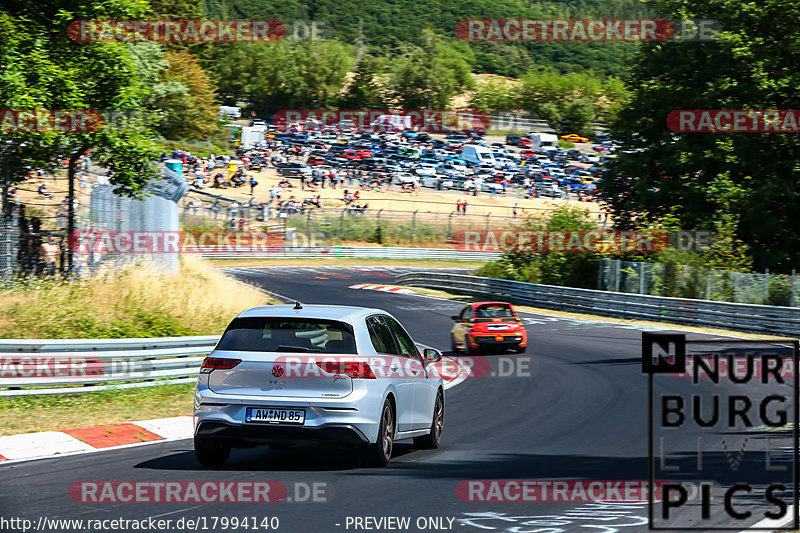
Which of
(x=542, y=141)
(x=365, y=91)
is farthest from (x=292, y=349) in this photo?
(x=365, y=91)

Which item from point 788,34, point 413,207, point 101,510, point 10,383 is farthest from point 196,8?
point 101,510

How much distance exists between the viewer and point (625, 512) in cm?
775

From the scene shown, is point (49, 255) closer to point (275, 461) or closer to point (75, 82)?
point (75, 82)

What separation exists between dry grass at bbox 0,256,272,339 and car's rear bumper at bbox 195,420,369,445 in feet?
31.4

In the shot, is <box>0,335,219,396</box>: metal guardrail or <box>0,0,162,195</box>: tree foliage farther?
<box>0,0,162,195</box>: tree foliage

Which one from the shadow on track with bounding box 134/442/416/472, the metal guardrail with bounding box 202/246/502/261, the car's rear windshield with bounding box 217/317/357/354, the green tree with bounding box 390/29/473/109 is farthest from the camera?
the green tree with bounding box 390/29/473/109

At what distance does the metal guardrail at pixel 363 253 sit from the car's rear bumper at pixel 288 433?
4805 centimetres

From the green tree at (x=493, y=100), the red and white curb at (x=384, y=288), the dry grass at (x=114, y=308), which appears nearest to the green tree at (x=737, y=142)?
the red and white curb at (x=384, y=288)

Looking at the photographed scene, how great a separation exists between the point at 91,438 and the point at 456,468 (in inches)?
183

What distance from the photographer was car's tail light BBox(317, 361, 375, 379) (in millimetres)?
8859

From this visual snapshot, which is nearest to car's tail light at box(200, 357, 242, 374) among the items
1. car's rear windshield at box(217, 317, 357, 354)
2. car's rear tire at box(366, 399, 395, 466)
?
car's rear windshield at box(217, 317, 357, 354)

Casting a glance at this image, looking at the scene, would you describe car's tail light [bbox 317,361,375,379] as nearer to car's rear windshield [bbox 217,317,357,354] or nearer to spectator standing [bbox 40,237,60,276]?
car's rear windshield [bbox 217,317,357,354]

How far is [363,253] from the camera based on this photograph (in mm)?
62375

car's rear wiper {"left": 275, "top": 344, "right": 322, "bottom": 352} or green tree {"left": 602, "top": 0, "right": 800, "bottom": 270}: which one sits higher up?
green tree {"left": 602, "top": 0, "right": 800, "bottom": 270}
